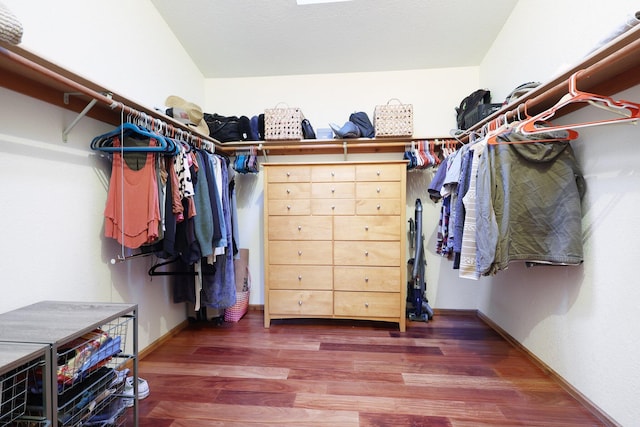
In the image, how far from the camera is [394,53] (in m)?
2.30

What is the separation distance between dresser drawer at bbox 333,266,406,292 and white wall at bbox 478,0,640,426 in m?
0.95

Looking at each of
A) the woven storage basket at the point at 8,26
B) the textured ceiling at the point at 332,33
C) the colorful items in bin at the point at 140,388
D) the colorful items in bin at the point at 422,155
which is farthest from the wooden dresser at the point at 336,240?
the woven storage basket at the point at 8,26

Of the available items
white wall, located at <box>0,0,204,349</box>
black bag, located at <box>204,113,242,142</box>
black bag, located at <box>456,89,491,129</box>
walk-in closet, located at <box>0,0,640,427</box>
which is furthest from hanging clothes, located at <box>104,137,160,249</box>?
black bag, located at <box>456,89,491,129</box>

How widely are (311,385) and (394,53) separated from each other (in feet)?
9.19

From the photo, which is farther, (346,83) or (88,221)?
(346,83)

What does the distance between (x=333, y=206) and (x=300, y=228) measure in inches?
14.1

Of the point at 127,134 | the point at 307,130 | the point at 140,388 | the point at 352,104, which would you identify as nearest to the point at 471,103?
the point at 352,104

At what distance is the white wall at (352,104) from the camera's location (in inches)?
99.4

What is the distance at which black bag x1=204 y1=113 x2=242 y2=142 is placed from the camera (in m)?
2.37

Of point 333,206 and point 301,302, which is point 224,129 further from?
point 301,302

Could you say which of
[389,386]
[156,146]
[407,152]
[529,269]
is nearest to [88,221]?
[156,146]

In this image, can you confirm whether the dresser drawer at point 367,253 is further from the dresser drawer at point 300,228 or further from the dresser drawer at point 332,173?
the dresser drawer at point 332,173

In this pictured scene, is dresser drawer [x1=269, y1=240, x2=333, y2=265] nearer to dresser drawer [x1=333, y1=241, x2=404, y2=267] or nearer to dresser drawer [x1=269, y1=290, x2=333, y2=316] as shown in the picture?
dresser drawer [x1=333, y1=241, x2=404, y2=267]

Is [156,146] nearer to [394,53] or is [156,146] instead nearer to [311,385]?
[311,385]
